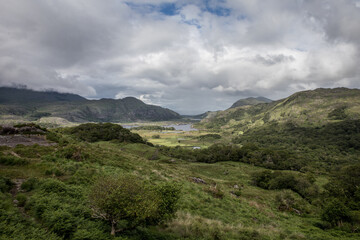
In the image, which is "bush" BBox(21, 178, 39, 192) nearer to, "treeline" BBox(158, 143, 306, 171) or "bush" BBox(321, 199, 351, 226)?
"bush" BBox(321, 199, 351, 226)

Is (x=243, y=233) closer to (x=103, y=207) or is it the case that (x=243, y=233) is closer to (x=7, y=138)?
(x=103, y=207)

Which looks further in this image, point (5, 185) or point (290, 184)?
point (290, 184)

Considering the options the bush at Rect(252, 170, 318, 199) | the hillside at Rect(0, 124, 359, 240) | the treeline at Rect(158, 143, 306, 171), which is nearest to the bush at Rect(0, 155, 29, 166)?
the hillside at Rect(0, 124, 359, 240)

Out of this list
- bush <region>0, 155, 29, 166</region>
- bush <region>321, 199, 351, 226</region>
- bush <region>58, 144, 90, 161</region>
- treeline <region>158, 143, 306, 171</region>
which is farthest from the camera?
treeline <region>158, 143, 306, 171</region>

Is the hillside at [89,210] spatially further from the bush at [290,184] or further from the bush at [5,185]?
the bush at [290,184]

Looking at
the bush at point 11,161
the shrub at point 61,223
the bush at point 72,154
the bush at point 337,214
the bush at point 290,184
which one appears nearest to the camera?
the shrub at point 61,223

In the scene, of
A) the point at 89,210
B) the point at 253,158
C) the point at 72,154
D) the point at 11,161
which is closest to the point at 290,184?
the point at 253,158

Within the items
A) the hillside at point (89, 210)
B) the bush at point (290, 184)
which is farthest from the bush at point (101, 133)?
the bush at point (290, 184)

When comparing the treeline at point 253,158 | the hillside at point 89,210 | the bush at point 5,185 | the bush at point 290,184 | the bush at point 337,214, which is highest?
the bush at point 5,185

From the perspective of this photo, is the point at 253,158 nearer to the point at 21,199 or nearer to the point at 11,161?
the point at 11,161

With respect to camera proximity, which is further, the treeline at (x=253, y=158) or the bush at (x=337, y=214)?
the treeline at (x=253, y=158)

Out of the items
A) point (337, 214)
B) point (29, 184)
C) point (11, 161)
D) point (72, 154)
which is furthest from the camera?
point (337, 214)

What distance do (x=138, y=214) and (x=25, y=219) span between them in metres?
6.93

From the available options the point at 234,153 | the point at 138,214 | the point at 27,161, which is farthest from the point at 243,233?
the point at 234,153
